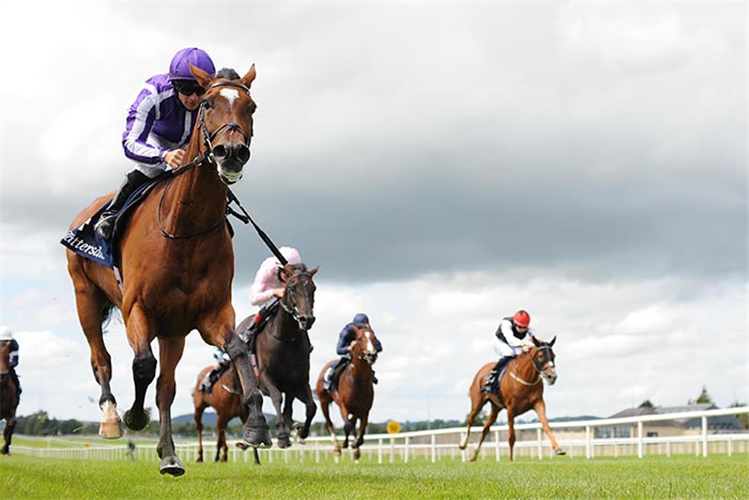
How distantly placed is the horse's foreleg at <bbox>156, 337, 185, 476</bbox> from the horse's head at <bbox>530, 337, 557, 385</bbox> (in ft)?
38.0

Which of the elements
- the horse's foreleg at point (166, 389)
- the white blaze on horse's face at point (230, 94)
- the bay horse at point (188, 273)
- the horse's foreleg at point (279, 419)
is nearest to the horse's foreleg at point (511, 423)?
the horse's foreleg at point (279, 419)

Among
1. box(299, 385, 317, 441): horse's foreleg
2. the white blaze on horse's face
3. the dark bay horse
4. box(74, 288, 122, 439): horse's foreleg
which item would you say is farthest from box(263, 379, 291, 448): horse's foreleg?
the white blaze on horse's face

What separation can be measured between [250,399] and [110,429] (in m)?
1.35

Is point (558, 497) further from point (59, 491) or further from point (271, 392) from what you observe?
point (271, 392)

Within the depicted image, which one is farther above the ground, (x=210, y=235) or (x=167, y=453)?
(x=210, y=235)

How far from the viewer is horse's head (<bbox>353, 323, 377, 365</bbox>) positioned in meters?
18.8

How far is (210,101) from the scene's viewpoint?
7371 mm

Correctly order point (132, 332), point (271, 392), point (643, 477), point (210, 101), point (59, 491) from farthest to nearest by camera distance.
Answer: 1. point (271, 392)
2. point (643, 477)
3. point (132, 332)
4. point (210, 101)
5. point (59, 491)

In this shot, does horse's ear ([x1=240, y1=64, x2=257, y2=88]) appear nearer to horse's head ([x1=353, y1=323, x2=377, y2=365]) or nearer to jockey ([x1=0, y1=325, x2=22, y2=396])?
horse's head ([x1=353, y1=323, x2=377, y2=365])

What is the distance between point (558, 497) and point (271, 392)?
7.53 m

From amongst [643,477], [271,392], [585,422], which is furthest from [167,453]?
[585,422]

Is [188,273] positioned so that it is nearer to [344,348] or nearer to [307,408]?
[307,408]

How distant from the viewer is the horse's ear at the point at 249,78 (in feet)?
25.6

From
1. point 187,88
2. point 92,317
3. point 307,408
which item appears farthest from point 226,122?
point 307,408
